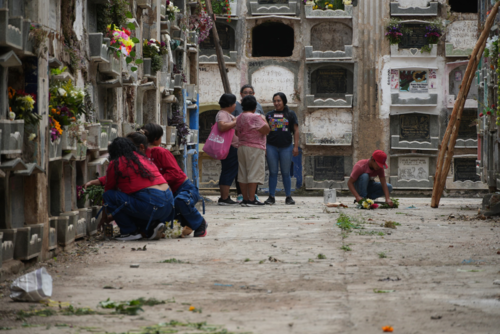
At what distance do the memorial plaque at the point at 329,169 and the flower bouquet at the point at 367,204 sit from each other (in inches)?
530

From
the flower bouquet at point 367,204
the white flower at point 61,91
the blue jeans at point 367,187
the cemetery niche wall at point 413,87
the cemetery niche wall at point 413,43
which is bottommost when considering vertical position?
the flower bouquet at point 367,204

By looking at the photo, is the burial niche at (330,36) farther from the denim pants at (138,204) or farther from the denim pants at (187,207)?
the denim pants at (138,204)

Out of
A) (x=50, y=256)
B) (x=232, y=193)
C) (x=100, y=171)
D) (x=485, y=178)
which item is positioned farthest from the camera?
(x=232, y=193)

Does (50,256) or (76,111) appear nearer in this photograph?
(50,256)

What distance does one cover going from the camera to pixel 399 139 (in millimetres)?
24688

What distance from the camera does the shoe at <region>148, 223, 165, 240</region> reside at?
676cm

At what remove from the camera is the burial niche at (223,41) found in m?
25.1

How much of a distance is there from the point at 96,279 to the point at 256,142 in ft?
21.0

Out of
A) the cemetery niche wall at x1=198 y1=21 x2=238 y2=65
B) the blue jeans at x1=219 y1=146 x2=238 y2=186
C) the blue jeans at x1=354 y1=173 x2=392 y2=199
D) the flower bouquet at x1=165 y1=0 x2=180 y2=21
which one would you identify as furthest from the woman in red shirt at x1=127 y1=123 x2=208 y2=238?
the cemetery niche wall at x1=198 y1=21 x2=238 y2=65

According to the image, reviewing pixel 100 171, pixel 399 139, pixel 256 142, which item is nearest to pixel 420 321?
pixel 100 171

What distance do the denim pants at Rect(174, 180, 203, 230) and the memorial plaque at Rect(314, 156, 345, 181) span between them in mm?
17709

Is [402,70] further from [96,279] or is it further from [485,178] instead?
[96,279]

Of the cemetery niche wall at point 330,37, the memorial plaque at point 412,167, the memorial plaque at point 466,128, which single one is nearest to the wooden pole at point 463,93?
the memorial plaque at point 412,167

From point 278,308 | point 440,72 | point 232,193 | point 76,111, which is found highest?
point 440,72
